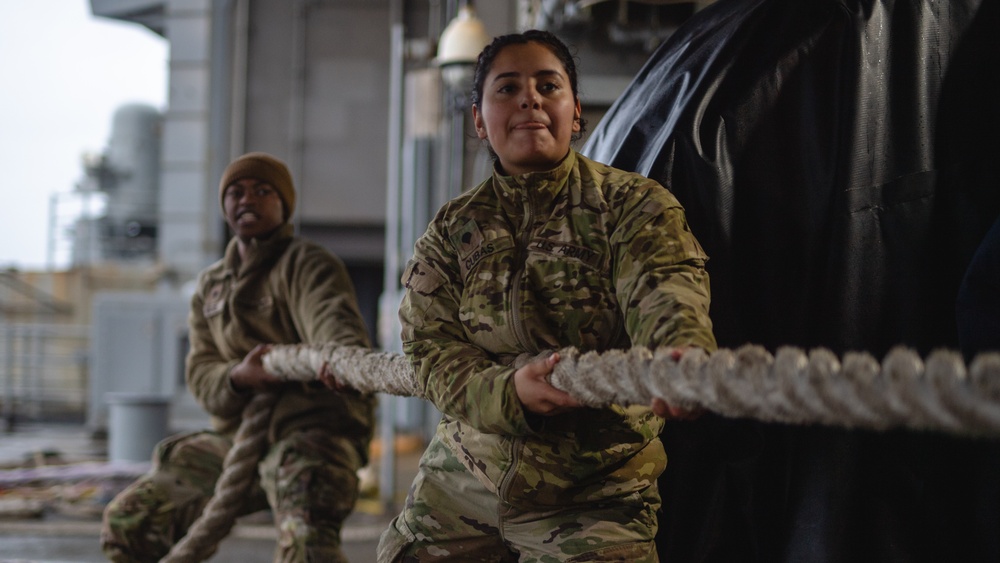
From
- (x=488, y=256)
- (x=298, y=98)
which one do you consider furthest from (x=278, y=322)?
(x=298, y=98)

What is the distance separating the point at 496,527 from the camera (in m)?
1.83

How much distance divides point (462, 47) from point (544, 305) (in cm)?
418

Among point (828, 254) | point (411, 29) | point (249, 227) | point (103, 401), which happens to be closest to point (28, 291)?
point (103, 401)

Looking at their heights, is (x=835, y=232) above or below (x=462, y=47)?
below

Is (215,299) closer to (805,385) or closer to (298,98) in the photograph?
(805,385)

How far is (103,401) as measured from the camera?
12.4m

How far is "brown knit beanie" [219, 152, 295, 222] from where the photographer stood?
126 inches

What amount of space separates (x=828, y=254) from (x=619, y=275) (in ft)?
2.24

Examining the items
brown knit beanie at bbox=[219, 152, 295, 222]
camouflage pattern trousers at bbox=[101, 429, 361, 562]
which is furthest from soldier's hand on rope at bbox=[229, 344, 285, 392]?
brown knit beanie at bbox=[219, 152, 295, 222]

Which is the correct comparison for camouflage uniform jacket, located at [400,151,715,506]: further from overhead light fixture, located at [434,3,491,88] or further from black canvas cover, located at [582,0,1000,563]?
Answer: overhead light fixture, located at [434,3,491,88]

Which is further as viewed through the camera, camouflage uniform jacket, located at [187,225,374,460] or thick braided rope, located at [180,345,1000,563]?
camouflage uniform jacket, located at [187,225,374,460]

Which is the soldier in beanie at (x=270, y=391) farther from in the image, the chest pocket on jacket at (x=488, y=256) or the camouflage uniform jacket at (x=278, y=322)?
the chest pocket on jacket at (x=488, y=256)

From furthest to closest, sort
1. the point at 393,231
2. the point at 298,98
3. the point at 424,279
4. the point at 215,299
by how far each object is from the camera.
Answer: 1. the point at 298,98
2. the point at 393,231
3. the point at 215,299
4. the point at 424,279

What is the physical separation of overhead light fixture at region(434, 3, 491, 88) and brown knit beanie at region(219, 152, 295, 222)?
2551mm
